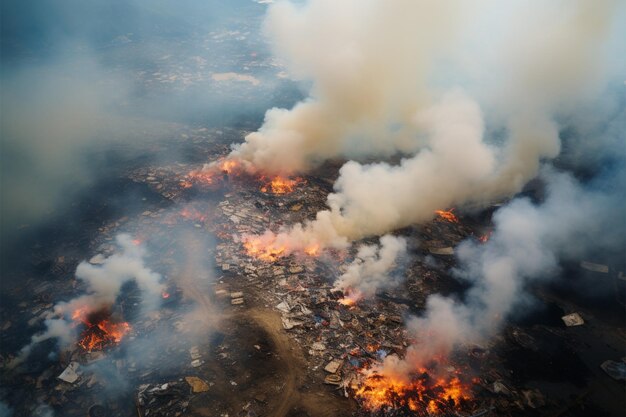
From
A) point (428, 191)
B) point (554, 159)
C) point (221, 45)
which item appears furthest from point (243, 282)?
point (221, 45)

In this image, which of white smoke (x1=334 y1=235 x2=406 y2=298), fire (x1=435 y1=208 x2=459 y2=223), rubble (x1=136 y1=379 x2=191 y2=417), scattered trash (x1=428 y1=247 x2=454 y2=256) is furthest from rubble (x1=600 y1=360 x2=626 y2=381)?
rubble (x1=136 y1=379 x2=191 y2=417)

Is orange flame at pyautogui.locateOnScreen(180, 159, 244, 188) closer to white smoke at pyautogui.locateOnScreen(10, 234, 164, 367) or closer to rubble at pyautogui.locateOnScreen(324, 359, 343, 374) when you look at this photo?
white smoke at pyautogui.locateOnScreen(10, 234, 164, 367)

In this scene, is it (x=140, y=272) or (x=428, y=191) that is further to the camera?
(x=428, y=191)

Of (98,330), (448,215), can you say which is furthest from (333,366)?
(448,215)

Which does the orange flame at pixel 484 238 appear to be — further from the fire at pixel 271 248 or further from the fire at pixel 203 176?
the fire at pixel 203 176

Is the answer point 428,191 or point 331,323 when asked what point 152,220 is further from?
point 428,191

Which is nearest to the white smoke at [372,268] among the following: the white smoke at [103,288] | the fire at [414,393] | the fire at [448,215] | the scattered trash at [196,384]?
the fire at [414,393]

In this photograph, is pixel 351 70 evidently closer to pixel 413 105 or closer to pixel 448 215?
pixel 413 105
